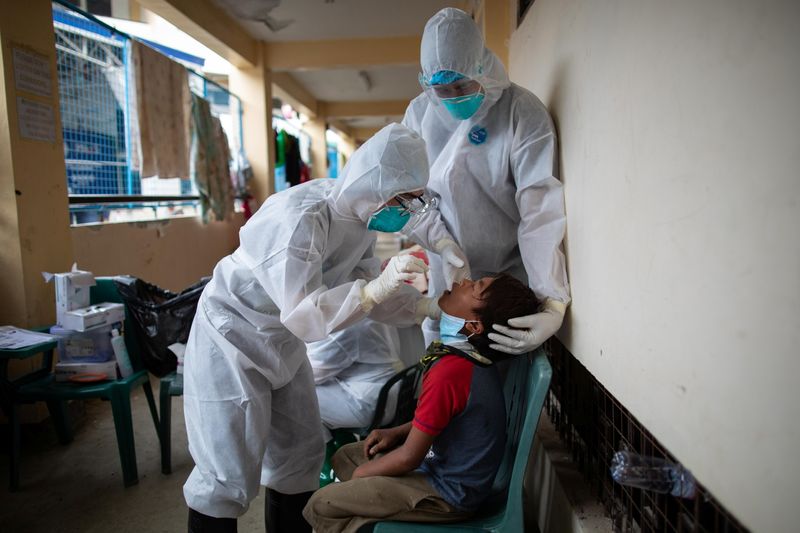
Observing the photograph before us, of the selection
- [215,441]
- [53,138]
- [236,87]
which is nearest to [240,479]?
[215,441]

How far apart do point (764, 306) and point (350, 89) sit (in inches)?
343

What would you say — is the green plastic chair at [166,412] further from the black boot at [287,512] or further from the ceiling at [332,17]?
the ceiling at [332,17]

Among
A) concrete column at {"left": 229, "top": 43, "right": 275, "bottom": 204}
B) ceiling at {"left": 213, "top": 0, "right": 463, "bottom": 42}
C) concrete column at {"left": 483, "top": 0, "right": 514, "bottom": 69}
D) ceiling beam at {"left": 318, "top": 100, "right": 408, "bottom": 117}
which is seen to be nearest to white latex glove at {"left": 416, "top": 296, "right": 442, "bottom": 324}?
concrete column at {"left": 483, "top": 0, "right": 514, "bottom": 69}

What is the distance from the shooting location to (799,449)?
54cm

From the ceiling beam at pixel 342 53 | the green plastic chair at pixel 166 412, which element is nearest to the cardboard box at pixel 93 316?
the green plastic chair at pixel 166 412

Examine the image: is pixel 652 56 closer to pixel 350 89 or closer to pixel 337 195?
pixel 337 195

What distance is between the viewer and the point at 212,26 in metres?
4.86

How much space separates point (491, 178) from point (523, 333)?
0.56 metres

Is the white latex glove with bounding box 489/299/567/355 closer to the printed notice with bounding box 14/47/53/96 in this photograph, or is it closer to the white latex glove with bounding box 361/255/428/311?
the white latex glove with bounding box 361/255/428/311

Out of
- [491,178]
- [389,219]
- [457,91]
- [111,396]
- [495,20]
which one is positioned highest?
[495,20]

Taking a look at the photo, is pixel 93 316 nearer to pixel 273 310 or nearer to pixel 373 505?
pixel 273 310

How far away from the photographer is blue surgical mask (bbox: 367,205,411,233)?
1.37 m

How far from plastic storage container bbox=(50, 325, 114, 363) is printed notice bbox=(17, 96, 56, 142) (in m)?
1.10

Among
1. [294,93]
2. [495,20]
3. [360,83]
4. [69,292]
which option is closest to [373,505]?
[69,292]
